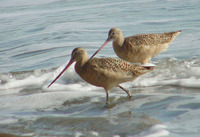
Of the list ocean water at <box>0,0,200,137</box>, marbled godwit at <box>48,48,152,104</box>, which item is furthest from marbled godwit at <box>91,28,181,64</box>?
marbled godwit at <box>48,48,152,104</box>

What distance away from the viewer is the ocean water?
4480 millimetres

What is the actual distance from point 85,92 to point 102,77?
79 centimetres

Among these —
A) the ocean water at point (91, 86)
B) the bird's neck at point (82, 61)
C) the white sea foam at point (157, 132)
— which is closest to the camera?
the white sea foam at point (157, 132)

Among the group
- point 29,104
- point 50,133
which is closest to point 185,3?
point 29,104

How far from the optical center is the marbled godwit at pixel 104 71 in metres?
5.39

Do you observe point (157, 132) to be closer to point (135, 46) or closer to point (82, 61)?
point (82, 61)

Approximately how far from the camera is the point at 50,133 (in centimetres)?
439

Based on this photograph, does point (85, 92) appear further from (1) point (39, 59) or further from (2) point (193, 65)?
(1) point (39, 59)

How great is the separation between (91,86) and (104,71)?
135cm

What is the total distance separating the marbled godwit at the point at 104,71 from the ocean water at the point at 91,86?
0.30 m

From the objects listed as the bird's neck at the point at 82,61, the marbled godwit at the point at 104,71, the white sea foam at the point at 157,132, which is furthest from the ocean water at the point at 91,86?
the bird's neck at the point at 82,61

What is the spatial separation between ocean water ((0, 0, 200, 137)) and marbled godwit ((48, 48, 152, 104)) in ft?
0.99

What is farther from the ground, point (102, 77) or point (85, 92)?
point (102, 77)

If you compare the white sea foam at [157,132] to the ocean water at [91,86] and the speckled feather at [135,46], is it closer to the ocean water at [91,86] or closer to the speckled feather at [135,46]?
the ocean water at [91,86]
